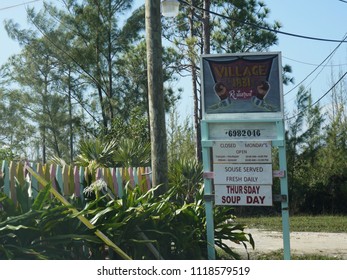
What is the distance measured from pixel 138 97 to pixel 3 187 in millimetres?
26873

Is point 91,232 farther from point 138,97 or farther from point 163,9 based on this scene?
point 138,97

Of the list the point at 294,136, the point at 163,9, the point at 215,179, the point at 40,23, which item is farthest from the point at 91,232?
the point at 40,23

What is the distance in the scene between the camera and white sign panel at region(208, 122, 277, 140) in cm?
764

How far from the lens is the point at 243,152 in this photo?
7.58 meters

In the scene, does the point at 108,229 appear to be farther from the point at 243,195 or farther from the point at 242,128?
the point at 242,128

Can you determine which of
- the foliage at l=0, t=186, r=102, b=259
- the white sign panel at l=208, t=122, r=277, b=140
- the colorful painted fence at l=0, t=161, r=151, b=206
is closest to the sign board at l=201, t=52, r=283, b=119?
the white sign panel at l=208, t=122, r=277, b=140

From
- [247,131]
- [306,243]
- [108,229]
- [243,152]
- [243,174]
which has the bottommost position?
[306,243]

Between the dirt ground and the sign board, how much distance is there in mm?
2957

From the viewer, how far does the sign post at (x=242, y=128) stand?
756 cm

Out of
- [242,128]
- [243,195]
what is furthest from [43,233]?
[242,128]

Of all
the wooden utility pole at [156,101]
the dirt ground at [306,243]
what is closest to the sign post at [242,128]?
Answer: the wooden utility pole at [156,101]

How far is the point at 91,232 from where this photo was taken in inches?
263

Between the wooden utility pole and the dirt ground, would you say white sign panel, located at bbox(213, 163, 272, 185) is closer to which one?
the wooden utility pole

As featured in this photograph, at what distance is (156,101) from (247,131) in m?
1.54
